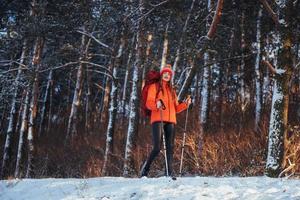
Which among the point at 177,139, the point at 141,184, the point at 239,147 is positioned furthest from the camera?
the point at 177,139

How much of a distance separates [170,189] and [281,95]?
3.40m

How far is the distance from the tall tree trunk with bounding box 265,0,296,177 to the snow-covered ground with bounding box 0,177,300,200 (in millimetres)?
1746

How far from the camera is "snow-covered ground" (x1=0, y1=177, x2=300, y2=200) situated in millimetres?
6395

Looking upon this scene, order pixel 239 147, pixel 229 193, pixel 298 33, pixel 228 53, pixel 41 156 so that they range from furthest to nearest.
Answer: pixel 41 156, pixel 228 53, pixel 239 147, pixel 298 33, pixel 229 193

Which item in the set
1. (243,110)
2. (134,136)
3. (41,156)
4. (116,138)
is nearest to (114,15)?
(134,136)

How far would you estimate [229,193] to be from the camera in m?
6.52

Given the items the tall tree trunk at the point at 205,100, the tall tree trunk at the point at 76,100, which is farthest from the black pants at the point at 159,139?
the tall tree trunk at the point at 76,100

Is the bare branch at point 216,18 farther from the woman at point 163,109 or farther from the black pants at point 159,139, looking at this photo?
the black pants at point 159,139

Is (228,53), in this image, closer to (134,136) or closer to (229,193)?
(134,136)

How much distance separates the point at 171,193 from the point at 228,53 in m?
9.87

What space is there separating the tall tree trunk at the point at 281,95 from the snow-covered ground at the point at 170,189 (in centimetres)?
175

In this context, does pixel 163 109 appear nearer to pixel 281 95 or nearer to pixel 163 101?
pixel 163 101

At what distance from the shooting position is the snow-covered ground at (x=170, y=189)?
639 centimetres

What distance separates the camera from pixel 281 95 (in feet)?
31.1
